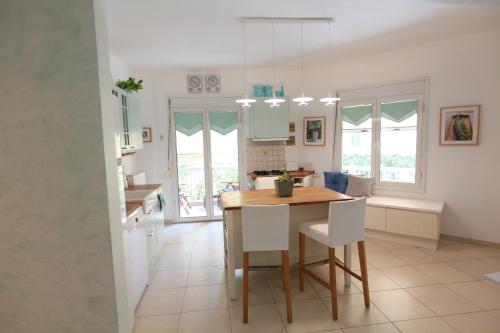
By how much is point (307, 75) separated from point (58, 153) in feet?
14.7

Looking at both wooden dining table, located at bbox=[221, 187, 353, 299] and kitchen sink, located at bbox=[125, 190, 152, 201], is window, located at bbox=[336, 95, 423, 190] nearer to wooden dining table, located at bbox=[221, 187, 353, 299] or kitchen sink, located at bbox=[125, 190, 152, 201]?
wooden dining table, located at bbox=[221, 187, 353, 299]

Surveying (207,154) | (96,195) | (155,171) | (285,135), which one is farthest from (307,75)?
(96,195)

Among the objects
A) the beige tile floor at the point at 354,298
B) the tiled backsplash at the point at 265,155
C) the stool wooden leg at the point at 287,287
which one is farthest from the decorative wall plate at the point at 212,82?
the stool wooden leg at the point at 287,287

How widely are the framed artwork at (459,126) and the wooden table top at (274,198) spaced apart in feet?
7.36

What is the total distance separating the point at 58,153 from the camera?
5.92ft

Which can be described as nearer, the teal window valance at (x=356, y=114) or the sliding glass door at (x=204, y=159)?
the teal window valance at (x=356, y=114)

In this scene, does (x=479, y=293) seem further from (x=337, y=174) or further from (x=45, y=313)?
(x=45, y=313)

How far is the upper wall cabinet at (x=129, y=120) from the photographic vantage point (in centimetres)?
322

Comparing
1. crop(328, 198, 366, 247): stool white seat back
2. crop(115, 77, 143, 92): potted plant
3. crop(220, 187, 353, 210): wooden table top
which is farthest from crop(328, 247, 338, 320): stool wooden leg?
crop(115, 77, 143, 92): potted plant

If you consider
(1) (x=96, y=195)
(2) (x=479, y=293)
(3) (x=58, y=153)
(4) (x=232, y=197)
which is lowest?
(2) (x=479, y=293)

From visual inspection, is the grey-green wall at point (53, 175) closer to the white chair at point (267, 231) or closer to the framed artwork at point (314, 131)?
the white chair at point (267, 231)

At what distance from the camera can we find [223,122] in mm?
5301

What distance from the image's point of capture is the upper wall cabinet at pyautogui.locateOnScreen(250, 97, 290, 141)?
503cm

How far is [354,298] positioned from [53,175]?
276cm
